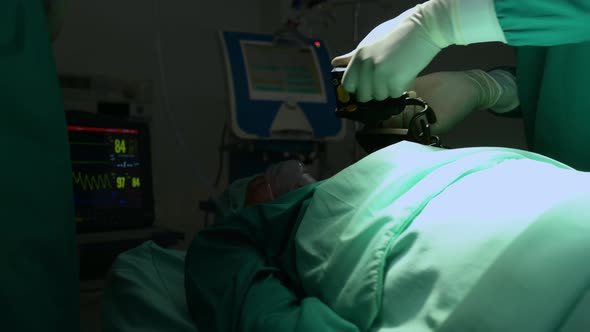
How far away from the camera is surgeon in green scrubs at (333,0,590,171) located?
85cm

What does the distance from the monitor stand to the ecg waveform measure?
0.68m

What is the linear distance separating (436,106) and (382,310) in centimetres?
76

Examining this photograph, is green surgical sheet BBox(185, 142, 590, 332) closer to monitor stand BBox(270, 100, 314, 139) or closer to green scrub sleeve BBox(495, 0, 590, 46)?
green scrub sleeve BBox(495, 0, 590, 46)

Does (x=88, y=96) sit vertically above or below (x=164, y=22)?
below

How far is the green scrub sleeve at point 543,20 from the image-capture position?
765mm

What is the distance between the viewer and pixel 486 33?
0.91m

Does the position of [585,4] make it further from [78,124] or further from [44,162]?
[78,124]

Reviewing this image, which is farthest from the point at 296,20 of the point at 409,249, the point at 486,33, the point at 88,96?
A: the point at 409,249

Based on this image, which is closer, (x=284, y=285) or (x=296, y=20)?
(x=284, y=285)

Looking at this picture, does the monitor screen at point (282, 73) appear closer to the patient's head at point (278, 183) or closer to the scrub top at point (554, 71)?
the patient's head at point (278, 183)

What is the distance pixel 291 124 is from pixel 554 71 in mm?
1289

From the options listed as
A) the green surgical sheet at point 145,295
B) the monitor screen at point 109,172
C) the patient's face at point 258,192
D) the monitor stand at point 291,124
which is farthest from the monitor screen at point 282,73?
the green surgical sheet at point 145,295

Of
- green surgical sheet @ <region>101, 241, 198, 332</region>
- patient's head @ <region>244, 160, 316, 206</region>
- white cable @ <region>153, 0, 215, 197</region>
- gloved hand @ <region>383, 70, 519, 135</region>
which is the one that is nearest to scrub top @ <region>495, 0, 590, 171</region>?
gloved hand @ <region>383, 70, 519, 135</region>

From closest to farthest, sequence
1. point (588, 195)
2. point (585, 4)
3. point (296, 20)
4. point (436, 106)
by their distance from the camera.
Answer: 1. point (588, 195)
2. point (585, 4)
3. point (436, 106)
4. point (296, 20)
